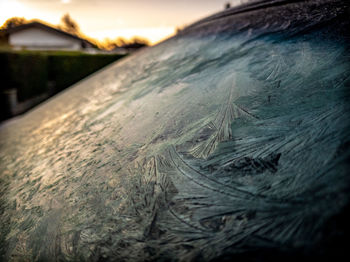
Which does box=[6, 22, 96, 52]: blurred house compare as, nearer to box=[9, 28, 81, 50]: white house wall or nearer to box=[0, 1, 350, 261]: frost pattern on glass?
box=[9, 28, 81, 50]: white house wall

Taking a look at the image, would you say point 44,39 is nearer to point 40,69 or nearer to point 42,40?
point 42,40

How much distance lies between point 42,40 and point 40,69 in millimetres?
9089

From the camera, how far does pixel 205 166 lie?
28.0 inches

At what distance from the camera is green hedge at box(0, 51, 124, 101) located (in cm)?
800

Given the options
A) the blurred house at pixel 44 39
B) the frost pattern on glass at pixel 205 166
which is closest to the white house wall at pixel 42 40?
the blurred house at pixel 44 39

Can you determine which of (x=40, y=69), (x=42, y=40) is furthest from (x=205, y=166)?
(x=42, y=40)

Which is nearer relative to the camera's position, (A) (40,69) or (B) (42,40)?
(A) (40,69)

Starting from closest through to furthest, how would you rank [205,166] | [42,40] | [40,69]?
[205,166], [40,69], [42,40]

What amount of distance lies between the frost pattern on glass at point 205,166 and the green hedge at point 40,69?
8.46m

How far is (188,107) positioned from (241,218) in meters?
0.56

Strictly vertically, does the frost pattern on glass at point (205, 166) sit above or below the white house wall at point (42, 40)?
below

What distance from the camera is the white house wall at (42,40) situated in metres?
13.5

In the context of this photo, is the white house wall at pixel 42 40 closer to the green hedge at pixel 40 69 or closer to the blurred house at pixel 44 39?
the blurred house at pixel 44 39

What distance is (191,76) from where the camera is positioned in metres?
1.22
